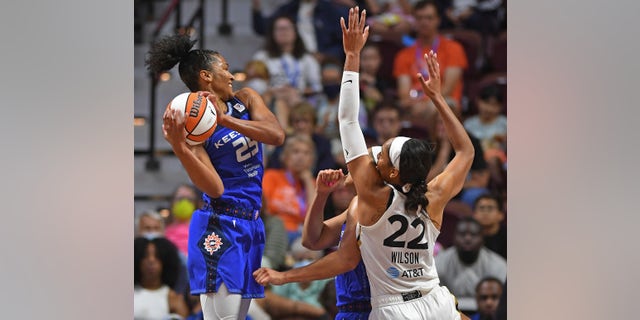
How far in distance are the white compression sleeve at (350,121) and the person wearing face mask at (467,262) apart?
3518mm

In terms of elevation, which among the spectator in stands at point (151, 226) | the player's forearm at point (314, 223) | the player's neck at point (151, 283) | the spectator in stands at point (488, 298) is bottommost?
the spectator in stands at point (488, 298)

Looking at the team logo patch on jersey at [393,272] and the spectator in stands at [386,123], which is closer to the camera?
the team logo patch on jersey at [393,272]

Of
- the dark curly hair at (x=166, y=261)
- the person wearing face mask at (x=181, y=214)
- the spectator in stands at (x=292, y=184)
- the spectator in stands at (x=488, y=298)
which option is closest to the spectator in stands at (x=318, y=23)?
the spectator in stands at (x=292, y=184)

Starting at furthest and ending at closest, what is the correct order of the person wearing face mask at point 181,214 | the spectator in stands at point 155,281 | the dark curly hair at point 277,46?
1. the dark curly hair at point 277,46
2. the person wearing face mask at point 181,214
3. the spectator in stands at point 155,281

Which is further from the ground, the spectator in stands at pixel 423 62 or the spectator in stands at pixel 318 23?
the spectator in stands at pixel 318 23

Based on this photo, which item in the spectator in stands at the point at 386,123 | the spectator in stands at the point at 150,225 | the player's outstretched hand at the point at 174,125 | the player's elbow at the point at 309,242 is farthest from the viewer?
the spectator in stands at the point at 386,123

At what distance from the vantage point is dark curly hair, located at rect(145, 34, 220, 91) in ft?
16.7

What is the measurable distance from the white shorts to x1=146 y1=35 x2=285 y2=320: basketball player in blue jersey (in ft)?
2.15

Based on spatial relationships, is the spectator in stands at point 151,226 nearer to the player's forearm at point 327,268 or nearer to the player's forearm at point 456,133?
the player's forearm at point 327,268

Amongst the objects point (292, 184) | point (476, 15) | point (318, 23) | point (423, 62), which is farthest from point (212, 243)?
point (476, 15)

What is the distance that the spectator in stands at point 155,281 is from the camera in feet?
25.8

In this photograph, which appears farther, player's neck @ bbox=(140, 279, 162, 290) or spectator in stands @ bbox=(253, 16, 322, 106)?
spectator in stands @ bbox=(253, 16, 322, 106)

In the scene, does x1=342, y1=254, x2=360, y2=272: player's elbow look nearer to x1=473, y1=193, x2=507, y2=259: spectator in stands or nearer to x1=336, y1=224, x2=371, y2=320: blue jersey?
x1=336, y1=224, x2=371, y2=320: blue jersey

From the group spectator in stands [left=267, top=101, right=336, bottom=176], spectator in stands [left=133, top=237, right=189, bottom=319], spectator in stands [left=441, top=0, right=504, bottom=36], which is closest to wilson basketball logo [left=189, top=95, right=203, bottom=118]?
spectator in stands [left=133, top=237, right=189, bottom=319]
